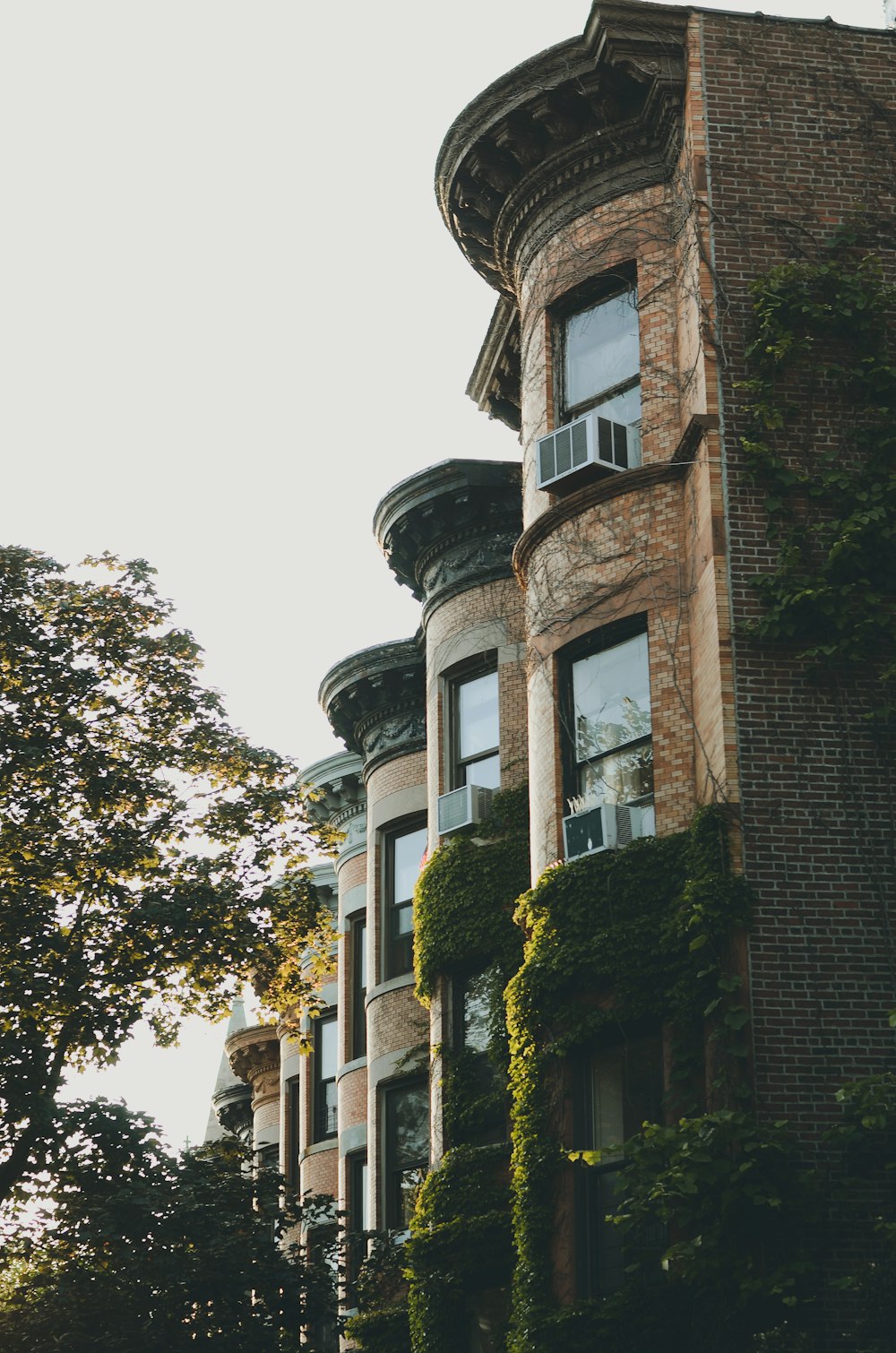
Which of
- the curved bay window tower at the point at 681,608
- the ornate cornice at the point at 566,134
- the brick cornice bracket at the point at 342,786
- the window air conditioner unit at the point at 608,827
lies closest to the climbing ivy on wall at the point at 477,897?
the curved bay window tower at the point at 681,608

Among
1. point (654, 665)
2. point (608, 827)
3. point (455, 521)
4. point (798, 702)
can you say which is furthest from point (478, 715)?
point (798, 702)

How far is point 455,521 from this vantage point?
2633 centimetres

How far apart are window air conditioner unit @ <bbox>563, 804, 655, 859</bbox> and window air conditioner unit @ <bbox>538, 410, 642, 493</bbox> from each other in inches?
146

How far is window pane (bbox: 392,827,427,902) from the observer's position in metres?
28.6

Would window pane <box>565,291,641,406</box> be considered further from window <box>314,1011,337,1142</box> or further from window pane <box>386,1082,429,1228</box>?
window <box>314,1011,337,1142</box>

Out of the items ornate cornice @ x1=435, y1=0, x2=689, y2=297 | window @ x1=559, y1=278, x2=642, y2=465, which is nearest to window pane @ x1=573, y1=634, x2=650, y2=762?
window @ x1=559, y1=278, x2=642, y2=465

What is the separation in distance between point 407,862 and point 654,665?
10969 millimetres

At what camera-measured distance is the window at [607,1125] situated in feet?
56.4

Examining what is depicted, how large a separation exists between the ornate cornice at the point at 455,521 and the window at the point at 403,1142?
701cm

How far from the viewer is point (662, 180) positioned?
67.6 feet

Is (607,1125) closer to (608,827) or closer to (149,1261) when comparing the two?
(608,827)

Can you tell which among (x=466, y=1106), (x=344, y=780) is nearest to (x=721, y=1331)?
(x=466, y=1106)

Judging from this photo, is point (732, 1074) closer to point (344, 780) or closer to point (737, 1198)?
point (737, 1198)

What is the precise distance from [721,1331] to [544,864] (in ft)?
18.4
